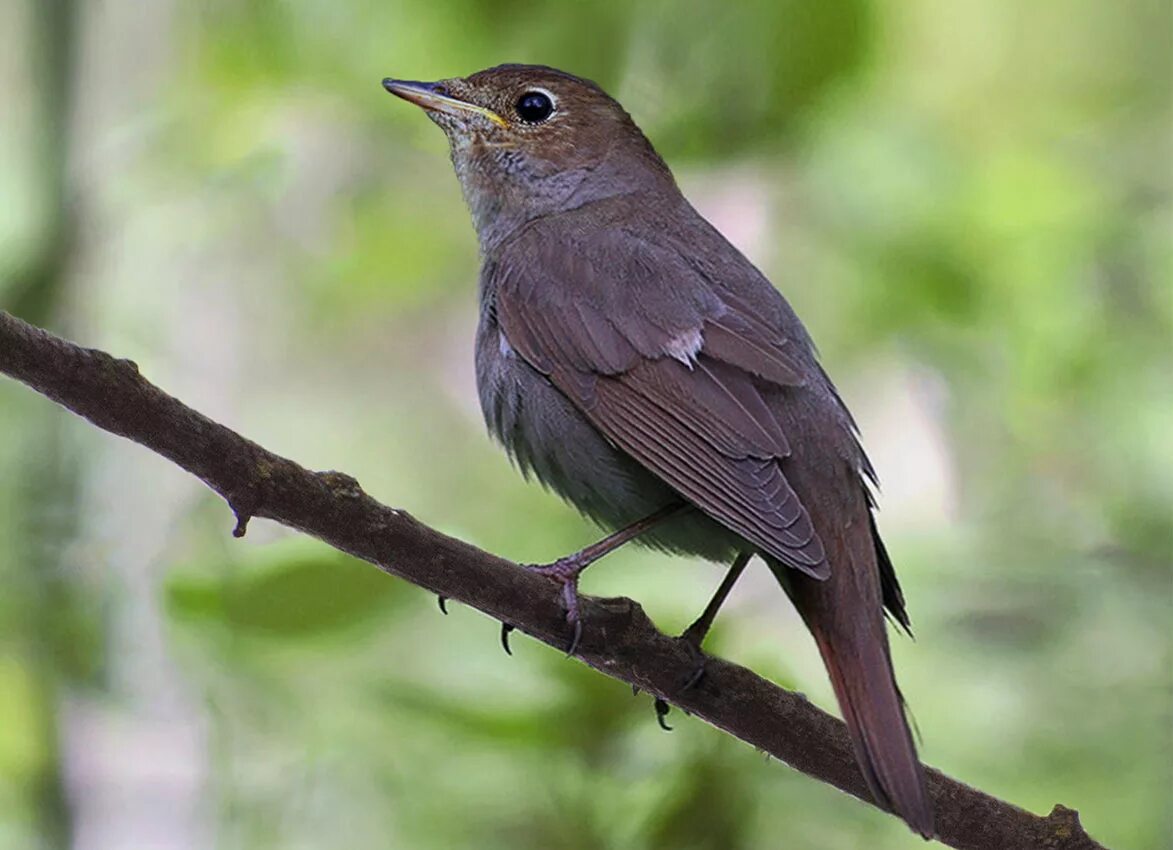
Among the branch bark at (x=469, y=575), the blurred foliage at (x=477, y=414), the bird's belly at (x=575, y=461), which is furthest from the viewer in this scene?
the bird's belly at (x=575, y=461)

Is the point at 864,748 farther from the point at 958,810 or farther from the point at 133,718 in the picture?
the point at 133,718

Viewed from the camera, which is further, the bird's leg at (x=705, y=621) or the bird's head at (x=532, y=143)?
the bird's head at (x=532, y=143)

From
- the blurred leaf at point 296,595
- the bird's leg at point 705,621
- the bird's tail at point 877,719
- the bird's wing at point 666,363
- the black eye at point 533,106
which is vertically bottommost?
the blurred leaf at point 296,595

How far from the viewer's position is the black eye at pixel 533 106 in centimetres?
459

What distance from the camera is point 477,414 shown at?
6.41 m

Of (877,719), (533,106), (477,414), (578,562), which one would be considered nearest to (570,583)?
(578,562)

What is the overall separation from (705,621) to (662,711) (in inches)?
9.1

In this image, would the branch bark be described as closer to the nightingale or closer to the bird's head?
the nightingale

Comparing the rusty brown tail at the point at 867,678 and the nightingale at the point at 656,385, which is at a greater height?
the nightingale at the point at 656,385

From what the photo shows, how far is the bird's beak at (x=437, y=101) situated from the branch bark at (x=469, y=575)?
191cm

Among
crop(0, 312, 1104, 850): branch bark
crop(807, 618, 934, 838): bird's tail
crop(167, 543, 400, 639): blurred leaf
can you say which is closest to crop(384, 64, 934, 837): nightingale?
crop(807, 618, 934, 838): bird's tail

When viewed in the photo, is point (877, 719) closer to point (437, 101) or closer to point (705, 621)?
point (705, 621)

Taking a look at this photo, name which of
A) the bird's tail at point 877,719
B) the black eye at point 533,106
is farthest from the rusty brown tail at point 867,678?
the black eye at point 533,106

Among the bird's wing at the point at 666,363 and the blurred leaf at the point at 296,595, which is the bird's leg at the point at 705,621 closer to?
the bird's wing at the point at 666,363
